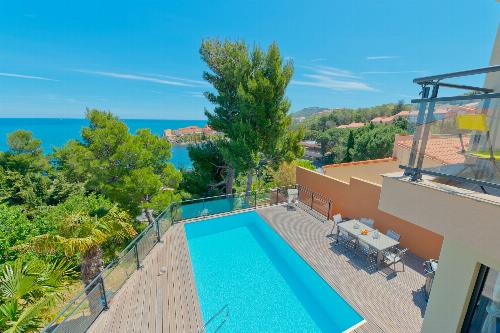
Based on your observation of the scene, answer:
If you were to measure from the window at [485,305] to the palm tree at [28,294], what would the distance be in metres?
6.78

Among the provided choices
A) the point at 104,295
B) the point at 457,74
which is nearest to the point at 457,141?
the point at 457,74

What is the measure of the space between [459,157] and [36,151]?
40009 millimetres

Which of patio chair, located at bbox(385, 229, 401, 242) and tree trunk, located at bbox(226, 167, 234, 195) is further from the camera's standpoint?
tree trunk, located at bbox(226, 167, 234, 195)

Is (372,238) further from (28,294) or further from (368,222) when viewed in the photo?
(28,294)

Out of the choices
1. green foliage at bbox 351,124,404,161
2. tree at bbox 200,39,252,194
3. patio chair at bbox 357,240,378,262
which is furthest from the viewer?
green foliage at bbox 351,124,404,161

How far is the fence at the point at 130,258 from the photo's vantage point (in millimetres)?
5031

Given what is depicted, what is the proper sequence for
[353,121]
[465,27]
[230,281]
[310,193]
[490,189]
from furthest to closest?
[353,121], [310,193], [465,27], [230,281], [490,189]

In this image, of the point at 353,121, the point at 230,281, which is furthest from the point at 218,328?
the point at 353,121

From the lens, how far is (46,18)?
21844 mm

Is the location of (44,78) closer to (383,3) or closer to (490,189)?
(383,3)

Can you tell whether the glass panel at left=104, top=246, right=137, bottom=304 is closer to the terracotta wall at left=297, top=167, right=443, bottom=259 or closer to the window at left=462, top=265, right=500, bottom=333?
the window at left=462, top=265, right=500, bottom=333

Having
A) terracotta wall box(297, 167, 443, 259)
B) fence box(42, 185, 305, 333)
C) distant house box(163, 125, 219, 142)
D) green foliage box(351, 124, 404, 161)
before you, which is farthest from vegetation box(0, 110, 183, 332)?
green foliage box(351, 124, 404, 161)

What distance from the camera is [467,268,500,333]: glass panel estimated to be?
238 cm

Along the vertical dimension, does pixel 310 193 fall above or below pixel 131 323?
above
